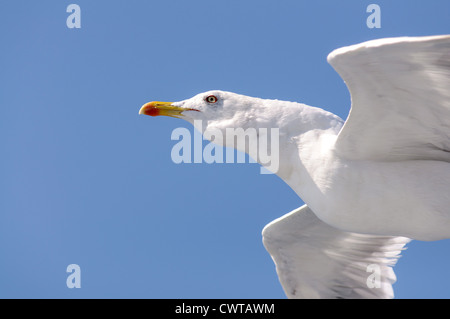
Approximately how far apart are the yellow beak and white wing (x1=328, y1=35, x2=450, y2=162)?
181 centimetres

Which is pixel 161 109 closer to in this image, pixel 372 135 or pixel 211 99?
pixel 211 99

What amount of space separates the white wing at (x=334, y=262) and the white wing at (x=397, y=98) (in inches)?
77.4

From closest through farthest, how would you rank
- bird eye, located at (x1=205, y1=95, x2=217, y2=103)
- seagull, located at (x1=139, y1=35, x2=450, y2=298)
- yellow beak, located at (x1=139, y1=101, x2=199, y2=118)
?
seagull, located at (x1=139, y1=35, x2=450, y2=298)
bird eye, located at (x1=205, y1=95, x2=217, y2=103)
yellow beak, located at (x1=139, y1=101, x2=199, y2=118)

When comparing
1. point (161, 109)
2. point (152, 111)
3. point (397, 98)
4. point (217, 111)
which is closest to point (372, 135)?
point (397, 98)

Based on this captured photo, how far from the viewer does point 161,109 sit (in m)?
7.55

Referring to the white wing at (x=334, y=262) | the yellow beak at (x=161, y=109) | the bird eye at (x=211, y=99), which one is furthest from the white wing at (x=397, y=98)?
the white wing at (x=334, y=262)

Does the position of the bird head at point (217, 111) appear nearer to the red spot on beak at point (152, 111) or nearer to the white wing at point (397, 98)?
the red spot on beak at point (152, 111)

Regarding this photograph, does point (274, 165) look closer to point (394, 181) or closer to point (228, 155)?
point (228, 155)

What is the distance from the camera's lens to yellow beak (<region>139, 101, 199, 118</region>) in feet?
24.4

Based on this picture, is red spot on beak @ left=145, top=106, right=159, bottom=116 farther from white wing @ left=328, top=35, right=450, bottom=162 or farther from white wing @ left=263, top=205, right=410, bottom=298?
white wing @ left=328, top=35, right=450, bottom=162

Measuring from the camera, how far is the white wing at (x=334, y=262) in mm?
8367

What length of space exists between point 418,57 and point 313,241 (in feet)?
11.2

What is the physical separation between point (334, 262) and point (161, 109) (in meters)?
2.84

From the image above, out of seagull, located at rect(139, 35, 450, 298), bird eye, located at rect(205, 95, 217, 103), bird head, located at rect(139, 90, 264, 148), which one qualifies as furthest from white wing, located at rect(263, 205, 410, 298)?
bird eye, located at rect(205, 95, 217, 103)
